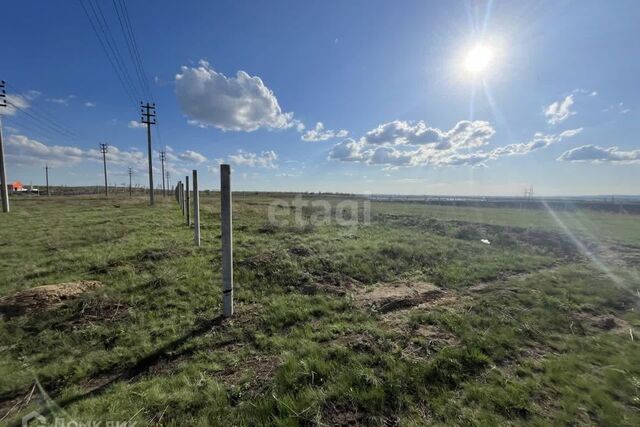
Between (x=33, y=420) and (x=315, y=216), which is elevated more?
(x=315, y=216)

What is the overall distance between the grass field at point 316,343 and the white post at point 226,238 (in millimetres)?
330

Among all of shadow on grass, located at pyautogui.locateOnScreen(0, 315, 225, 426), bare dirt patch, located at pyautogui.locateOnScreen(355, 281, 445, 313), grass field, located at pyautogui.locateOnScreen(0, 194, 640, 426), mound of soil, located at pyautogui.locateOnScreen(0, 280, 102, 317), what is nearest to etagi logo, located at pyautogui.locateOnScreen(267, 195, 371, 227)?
grass field, located at pyautogui.locateOnScreen(0, 194, 640, 426)

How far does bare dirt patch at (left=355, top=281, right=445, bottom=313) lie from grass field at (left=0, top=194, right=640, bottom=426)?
0.16 ft

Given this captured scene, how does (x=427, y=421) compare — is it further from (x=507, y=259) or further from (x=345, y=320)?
(x=507, y=259)

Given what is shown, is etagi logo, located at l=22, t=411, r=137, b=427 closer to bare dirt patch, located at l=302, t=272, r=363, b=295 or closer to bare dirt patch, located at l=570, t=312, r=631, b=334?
bare dirt patch, located at l=302, t=272, r=363, b=295

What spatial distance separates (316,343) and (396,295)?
2587 millimetres

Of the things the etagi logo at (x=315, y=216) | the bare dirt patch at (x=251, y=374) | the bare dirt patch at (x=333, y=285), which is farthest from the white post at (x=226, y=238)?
the etagi logo at (x=315, y=216)

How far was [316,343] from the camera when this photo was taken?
147 inches

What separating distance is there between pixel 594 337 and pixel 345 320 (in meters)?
3.79

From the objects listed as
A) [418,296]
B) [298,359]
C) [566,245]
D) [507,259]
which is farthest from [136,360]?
[566,245]

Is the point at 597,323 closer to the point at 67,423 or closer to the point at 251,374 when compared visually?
the point at 251,374

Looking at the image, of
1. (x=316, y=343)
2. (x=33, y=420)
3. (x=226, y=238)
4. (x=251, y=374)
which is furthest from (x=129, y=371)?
(x=316, y=343)

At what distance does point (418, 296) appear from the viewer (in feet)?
18.6

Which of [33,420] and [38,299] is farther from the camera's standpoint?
[38,299]
